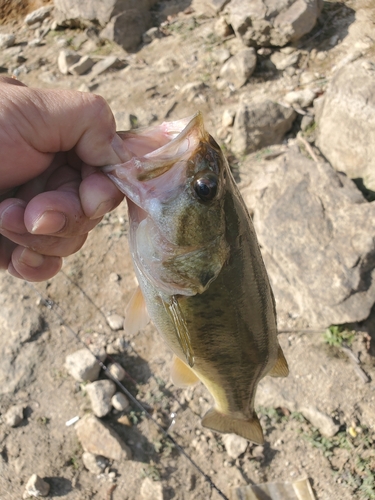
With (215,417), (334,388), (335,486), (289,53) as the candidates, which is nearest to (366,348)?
(334,388)

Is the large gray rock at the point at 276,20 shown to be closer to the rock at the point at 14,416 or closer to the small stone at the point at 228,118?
the small stone at the point at 228,118

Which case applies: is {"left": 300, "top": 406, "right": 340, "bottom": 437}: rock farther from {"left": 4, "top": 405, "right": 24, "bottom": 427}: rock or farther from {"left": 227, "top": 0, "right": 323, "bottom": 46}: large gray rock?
{"left": 227, "top": 0, "right": 323, "bottom": 46}: large gray rock

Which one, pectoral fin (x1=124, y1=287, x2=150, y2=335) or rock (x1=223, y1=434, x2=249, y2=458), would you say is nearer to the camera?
pectoral fin (x1=124, y1=287, x2=150, y2=335)

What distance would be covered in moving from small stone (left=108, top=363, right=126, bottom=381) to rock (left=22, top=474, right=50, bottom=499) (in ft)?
3.47

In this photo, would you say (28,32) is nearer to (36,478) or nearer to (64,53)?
(64,53)

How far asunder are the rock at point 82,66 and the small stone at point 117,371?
6190 millimetres

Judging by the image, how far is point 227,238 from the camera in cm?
202

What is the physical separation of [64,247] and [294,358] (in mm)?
2753

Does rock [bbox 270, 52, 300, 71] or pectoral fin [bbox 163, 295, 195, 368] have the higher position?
pectoral fin [bbox 163, 295, 195, 368]

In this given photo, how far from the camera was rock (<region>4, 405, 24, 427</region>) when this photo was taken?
4008mm

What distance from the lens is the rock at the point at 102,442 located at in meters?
3.84

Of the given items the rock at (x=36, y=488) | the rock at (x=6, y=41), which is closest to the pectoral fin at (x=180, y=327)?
the rock at (x=36, y=488)

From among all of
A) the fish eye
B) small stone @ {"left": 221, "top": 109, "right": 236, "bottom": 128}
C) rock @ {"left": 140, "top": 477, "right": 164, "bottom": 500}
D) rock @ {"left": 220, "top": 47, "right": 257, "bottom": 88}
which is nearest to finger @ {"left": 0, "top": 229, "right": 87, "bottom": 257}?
the fish eye

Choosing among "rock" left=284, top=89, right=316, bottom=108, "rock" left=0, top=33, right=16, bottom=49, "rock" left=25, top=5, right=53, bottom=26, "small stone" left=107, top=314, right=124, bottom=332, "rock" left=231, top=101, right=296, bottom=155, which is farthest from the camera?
"rock" left=25, top=5, right=53, bottom=26
